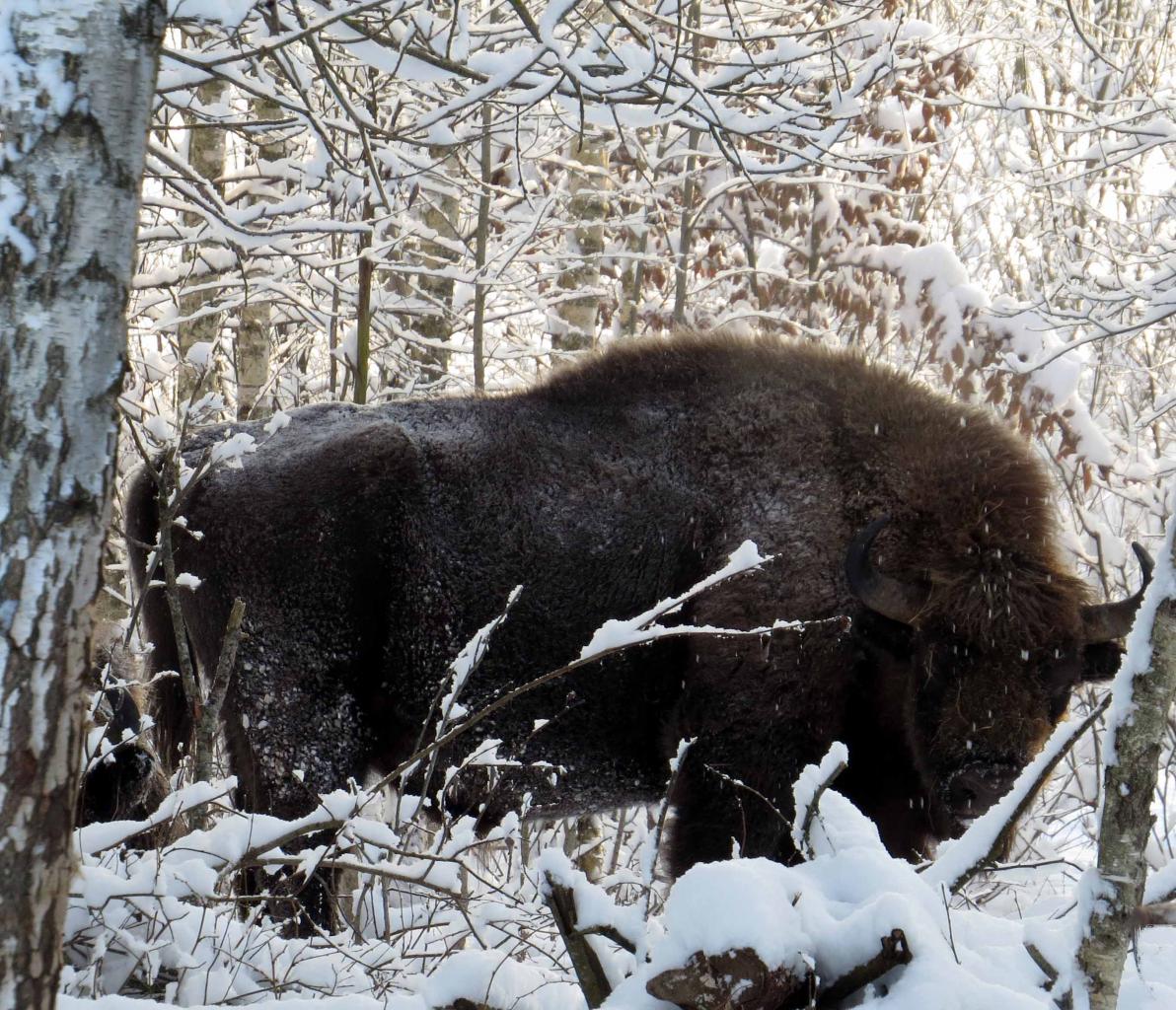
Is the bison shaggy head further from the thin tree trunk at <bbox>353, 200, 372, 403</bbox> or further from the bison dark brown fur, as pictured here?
the thin tree trunk at <bbox>353, 200, 372, 403</bbox>

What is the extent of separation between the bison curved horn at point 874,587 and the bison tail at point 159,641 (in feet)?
8.70

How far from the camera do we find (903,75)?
987cm

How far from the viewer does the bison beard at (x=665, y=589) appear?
14.7ft

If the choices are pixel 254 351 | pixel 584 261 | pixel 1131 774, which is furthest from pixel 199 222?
pixel 1131 774

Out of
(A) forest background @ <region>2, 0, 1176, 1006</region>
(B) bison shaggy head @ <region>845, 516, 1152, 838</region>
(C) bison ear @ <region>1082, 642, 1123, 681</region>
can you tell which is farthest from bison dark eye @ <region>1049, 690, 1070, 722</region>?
(A) forest background @ <region>2, 0, 1176, 1006</region>

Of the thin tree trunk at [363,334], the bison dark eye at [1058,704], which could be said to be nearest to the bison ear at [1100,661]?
the bison dark eye at [1058,704]

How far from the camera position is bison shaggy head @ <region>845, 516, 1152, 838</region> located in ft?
14.1

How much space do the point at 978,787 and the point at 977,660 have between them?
0.45 m

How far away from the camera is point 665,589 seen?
482 cm

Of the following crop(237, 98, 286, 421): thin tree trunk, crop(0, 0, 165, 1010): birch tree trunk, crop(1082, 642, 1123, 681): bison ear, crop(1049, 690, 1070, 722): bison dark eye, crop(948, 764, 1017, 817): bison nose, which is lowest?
crop(948, 764, 1017, 817): bison nose

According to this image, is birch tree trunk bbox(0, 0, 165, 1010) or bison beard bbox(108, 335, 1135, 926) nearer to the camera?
birch tree trunk bbox(0, 0, 165, 1010)

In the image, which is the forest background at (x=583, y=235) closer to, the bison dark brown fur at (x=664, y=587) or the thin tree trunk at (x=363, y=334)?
the thin tree trunk at (x=363, y=334)

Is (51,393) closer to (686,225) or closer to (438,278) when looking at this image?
(438,278)

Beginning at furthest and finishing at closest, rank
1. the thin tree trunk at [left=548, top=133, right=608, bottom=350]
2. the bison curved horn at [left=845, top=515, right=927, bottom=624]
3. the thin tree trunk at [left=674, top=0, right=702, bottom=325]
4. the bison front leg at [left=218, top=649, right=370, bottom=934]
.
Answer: the thin tree trunk at [left=548, top=133, right=608, bottom=350]
the thin tree trunk at [left=674, top=0, right=702, bottom=325]
the bison front leg at [left=218, top=649, right=370, bottom=934]
the bison curved horn at [left=845, top=515, right=927, bottom=624]
